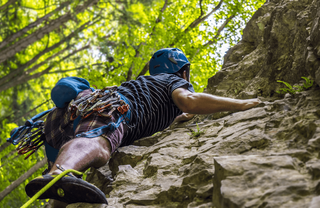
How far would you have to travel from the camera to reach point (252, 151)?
213 cm

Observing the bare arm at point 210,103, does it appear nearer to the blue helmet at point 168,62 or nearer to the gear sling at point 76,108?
the gear sling at point 76,108

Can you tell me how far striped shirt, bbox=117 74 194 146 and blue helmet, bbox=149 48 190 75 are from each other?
0.51 metres

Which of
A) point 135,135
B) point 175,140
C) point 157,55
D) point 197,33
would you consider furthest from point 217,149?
point 197,33

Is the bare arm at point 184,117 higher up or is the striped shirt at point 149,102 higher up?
the striped shirt at point 149,102

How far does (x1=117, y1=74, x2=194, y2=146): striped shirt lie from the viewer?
130 inches

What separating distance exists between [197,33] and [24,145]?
8.58 meters

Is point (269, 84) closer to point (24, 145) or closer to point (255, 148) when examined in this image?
point (255, 148)

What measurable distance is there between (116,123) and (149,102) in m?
0.64

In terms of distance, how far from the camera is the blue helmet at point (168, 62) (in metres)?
4.16

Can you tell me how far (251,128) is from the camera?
2504 millimetres

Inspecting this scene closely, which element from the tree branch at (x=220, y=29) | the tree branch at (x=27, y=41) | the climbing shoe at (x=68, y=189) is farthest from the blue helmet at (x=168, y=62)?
the tree branch at (x=220, y=29)

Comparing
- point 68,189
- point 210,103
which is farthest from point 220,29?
point 68,189

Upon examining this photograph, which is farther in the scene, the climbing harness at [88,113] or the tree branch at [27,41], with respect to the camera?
the tree branch at [27,41]

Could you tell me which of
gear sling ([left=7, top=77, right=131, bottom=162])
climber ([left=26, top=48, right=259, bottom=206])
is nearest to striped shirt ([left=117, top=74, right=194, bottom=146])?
climber ([left=26, top=48, right=259, bottom=206])
